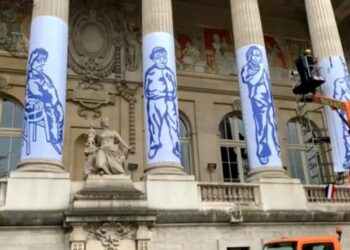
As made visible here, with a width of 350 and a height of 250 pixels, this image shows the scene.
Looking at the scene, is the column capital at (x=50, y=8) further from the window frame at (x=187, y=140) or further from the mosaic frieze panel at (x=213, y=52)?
the window frame at (x=187, y=140)

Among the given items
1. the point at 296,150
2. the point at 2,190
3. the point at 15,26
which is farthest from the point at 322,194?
the point at 15,26

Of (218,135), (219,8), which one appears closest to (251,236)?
(218,135)

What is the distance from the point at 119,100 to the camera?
2309 cm

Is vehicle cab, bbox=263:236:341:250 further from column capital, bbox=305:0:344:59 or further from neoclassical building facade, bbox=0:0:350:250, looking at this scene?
column capital, bbox=305:0:344:59

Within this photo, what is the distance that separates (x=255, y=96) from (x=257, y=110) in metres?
0.59

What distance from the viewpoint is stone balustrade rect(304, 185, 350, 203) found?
17391 millimetres

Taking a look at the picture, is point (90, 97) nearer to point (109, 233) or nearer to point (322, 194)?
point (109, 233)

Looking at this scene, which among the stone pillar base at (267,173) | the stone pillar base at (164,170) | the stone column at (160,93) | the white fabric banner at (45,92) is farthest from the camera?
the stone pillar base at (267,173)

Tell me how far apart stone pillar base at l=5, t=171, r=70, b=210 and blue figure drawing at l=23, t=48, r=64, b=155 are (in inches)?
37.4

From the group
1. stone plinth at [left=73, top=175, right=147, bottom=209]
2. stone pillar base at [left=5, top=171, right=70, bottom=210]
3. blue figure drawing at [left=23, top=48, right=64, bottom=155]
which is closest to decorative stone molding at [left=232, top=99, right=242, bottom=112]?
stone plinth at [left=73, top=175, right=147, bottom=209]

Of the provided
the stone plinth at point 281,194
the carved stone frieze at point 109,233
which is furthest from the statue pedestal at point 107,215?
Answer: the stone plinth at point 281,194

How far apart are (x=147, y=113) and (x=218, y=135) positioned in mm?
8503

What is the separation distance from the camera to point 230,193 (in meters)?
16.3

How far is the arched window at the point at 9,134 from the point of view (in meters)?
21.0
